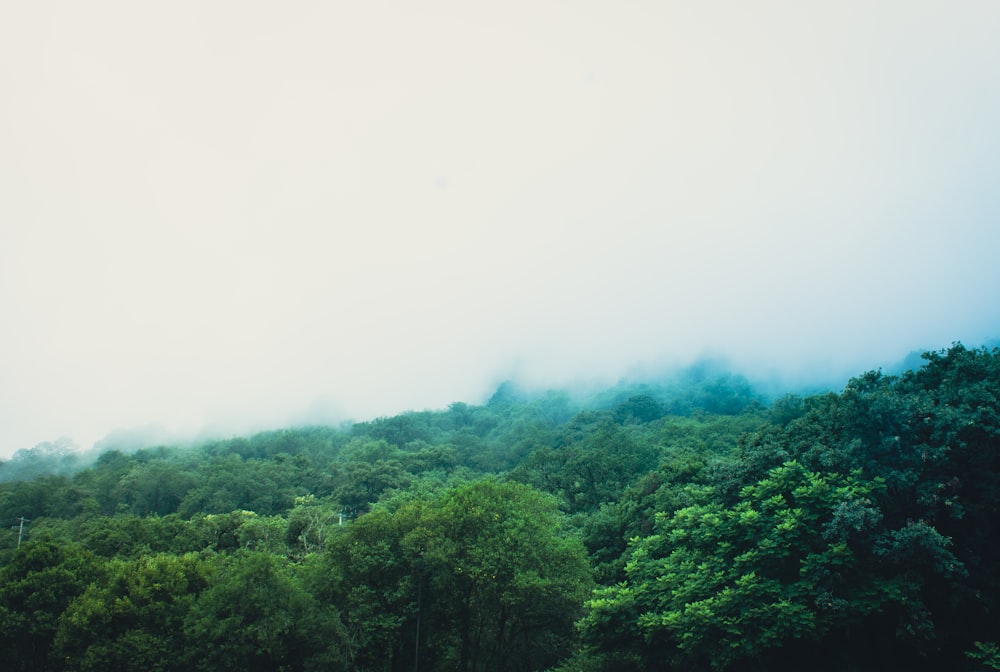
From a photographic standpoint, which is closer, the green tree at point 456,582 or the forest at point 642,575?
the forest at point 642,575

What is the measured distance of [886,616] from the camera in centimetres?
1738

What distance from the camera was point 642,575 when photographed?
23828mm

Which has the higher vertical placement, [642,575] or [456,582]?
[456,582]

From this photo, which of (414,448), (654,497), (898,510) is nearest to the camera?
(898,510)

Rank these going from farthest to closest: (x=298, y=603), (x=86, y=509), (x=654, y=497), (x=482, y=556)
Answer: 1. (x=86, y=509)
2. (x=654, y=497)
3. (x=482, y=556)
4. (x=298, y=603)

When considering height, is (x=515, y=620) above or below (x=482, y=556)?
below

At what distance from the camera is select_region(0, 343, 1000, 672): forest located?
1692cm

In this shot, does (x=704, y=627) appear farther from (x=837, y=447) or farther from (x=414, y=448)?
(x=414, y=448)

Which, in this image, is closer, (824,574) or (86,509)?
(824,574)

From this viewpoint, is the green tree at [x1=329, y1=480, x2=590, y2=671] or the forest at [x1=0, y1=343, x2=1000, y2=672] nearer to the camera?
the forest at [x1=0, y1=343, x2=1000, y2=672]

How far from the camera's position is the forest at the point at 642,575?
1692cm

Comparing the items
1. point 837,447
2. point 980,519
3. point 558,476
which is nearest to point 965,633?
point 980,519

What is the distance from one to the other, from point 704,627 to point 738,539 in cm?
386

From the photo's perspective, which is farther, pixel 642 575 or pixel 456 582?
pixel 456 582
